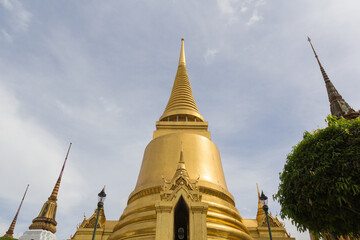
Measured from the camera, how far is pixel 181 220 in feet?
33.8

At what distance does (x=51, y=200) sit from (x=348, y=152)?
31.8 meters

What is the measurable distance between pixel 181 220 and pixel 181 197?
0.97 meters

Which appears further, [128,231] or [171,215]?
[128,231]

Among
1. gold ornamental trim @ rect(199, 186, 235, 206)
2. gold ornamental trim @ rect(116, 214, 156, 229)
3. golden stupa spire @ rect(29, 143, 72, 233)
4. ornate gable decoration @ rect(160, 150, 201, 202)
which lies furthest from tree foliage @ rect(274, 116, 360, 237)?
golden stupa spire @ rect(29, 143, 72, 233)

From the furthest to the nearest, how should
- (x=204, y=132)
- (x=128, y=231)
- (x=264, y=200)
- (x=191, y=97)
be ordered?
(x=191, y=97), (x=204, y=132), (x=128, y=231), (x=264, y=200)

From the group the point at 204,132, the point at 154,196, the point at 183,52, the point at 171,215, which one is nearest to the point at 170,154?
the point at 154,196

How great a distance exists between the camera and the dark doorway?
32.3 ft

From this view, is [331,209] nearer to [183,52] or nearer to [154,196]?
[154,196]

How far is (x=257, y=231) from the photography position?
15758 mm

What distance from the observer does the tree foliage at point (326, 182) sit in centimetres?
851

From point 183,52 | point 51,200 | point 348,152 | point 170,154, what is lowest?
point 348,152

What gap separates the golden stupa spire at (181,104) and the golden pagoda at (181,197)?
8 cm

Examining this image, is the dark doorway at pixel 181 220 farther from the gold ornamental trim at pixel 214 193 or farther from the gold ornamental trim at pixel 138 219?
the gold ornamental trim at pixel 214 193

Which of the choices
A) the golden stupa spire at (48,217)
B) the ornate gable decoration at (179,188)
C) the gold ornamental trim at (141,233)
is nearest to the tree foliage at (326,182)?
the ornate gable decoration at (179,188)
